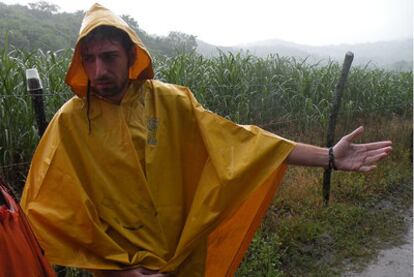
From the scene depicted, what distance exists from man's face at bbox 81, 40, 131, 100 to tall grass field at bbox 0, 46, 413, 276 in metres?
1.01

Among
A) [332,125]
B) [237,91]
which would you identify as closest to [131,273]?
[332,125]

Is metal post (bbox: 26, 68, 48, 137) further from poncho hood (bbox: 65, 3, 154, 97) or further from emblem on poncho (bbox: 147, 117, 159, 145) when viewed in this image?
emblem on poncho (bbox: 147, 117, 159, 145)

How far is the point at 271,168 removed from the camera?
1.70 metres

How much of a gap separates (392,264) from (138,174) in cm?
285

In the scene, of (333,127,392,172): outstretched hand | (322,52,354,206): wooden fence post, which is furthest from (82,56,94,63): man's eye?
(322,52,354,206): wooden fence post

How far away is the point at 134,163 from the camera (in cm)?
156

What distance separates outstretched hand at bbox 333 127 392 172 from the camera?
1.61m

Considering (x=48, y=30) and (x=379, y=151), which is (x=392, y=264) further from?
(x=48, y=30)

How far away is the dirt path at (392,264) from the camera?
3340mm

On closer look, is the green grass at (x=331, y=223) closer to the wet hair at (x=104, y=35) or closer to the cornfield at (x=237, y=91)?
the cornfield at (x=237, y=91)

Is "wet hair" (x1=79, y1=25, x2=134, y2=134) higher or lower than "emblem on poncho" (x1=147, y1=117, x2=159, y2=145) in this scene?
higher

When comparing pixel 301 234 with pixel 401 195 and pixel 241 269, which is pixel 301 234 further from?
pixel 401 195

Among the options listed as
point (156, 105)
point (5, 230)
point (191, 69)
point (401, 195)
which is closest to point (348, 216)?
point (401, 195)

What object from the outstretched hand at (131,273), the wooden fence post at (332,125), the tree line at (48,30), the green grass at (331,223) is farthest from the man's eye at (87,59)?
the tree line at (48,30)
